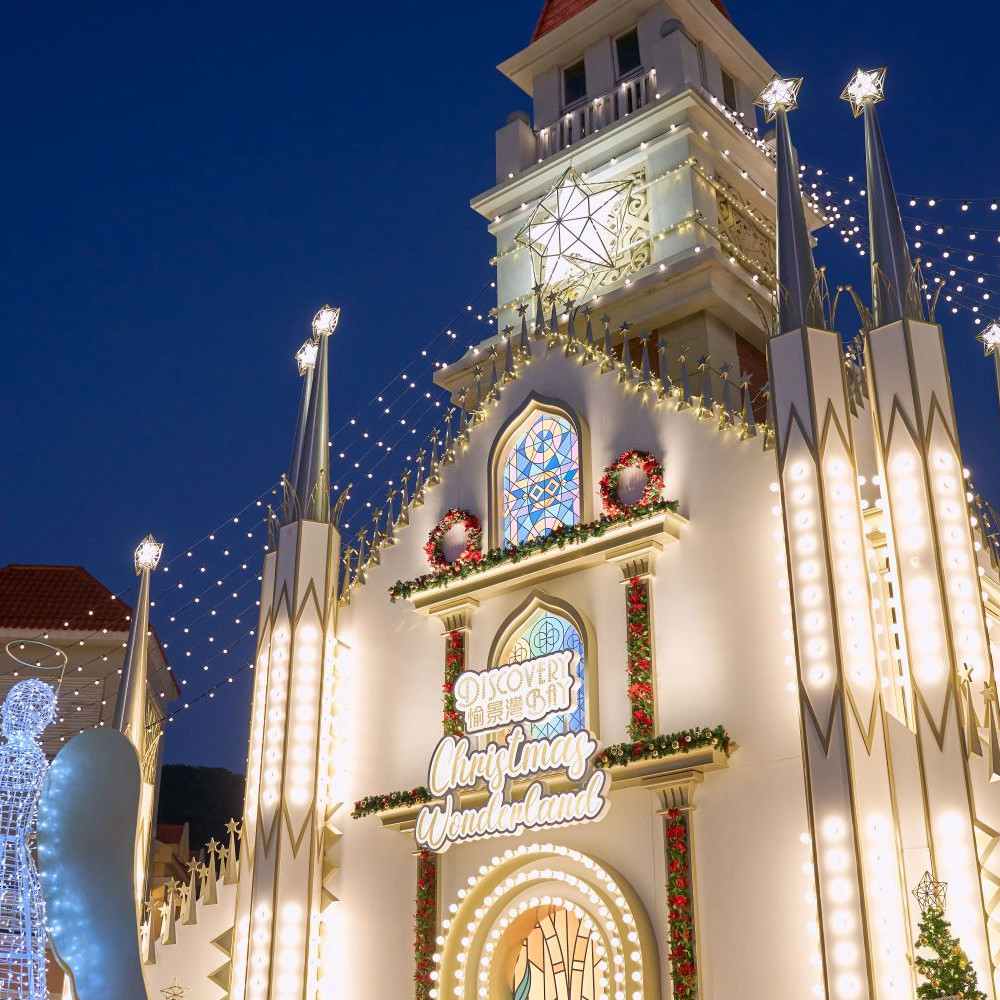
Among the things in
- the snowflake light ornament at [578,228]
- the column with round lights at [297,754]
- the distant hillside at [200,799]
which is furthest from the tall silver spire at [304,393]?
the distant hillside at [200,799]

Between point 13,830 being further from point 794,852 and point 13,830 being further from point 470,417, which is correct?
point 470,417

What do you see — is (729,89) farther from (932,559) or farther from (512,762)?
(512,762)

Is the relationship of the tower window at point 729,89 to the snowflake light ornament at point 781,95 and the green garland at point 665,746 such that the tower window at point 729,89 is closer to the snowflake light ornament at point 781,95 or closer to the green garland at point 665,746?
the snowflake light ornament at point 781,95

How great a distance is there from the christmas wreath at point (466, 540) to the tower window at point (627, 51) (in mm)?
9922

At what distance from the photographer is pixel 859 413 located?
13945mm

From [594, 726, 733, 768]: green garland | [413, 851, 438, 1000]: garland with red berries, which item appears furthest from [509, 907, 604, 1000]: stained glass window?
[594, 726, 733, 768]: green garland

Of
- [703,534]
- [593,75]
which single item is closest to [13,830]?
[703,534]

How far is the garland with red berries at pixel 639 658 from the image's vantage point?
14102 millimetres

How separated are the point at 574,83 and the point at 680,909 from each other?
16.2 metres

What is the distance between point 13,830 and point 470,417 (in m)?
9.93

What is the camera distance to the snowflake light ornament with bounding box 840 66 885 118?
48.9 ft

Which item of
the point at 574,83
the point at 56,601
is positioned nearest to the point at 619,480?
the point at 574,83

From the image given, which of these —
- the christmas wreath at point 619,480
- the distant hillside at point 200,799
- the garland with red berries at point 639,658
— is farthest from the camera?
the distant hillside at point 200,799

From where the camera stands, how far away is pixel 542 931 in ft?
47.1
